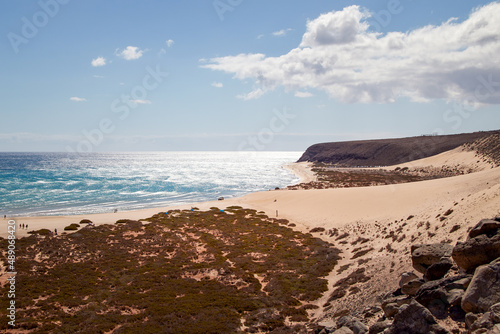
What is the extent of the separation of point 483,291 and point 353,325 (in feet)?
17.1

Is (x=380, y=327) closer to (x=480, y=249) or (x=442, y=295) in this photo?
(x=442, y=295)

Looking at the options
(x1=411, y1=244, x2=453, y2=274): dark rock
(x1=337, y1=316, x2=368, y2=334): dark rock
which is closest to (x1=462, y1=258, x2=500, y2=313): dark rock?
(x1=337, y1=316, x2=368, y2=334): dark rock

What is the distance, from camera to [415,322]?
10508 millimetres

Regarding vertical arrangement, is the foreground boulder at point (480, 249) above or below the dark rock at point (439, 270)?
above

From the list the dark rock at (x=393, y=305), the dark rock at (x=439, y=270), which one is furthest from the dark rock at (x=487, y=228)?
the dark rock at (x=393, y=305)

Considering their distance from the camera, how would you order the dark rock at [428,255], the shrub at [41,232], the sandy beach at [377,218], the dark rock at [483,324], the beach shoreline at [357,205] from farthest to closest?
1. the shrub at [41,232]
2. the beach shoreline at [357,205]
3. the sandy beach at [377,218]
4. the dark rock at [428,255]
5. the dark rock at [483,324]

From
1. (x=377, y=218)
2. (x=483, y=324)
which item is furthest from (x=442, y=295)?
(x=377, y=218)

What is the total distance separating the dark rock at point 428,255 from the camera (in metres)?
Answer: 16.0

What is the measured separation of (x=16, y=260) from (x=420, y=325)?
104 ft

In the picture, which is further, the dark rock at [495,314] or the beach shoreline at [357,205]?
the beach shoreline at [357,205]

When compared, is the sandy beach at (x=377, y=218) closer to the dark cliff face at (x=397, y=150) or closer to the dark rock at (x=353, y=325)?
the dark rock at (x=353, y=325)

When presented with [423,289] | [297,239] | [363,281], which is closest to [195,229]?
[297,239]

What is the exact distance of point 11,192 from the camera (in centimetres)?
8269

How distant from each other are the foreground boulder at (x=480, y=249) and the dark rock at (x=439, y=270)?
82cm
